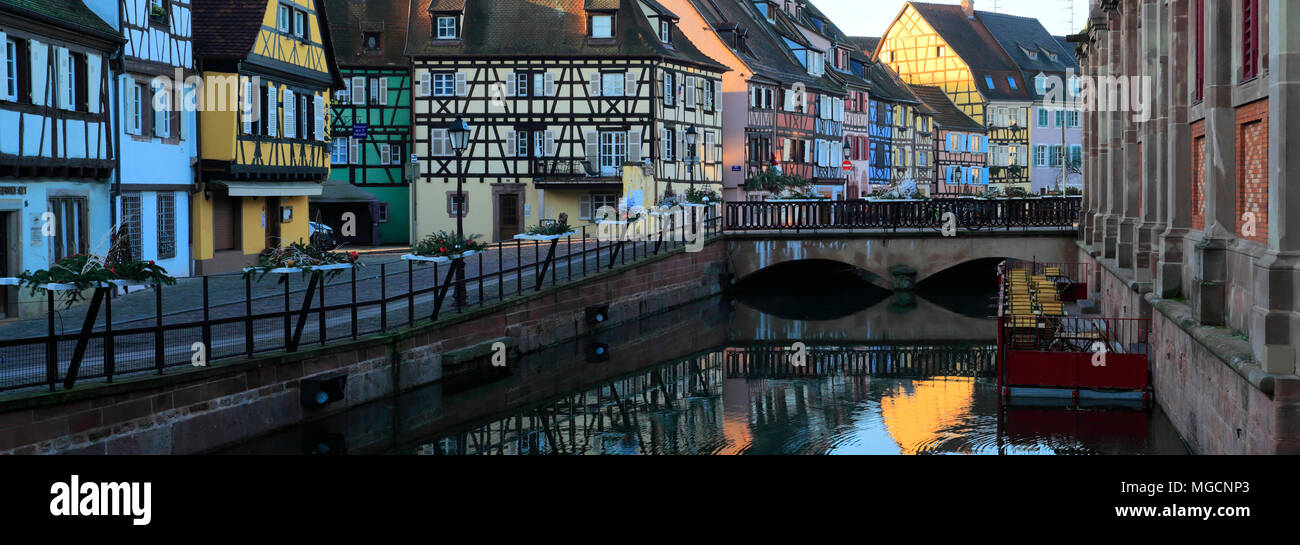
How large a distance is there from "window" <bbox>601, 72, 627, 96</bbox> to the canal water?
48.0ft

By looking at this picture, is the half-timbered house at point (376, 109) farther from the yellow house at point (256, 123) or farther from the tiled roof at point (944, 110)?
the tiled roof at point (944, 110)

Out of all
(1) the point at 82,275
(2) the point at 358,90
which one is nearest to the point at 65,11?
(1) the point at 82,275

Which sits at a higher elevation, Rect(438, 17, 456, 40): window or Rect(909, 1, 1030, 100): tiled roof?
Rect(909, 1, 1030, 100): tiled roof

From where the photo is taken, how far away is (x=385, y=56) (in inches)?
2106

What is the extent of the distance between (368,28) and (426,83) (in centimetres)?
335

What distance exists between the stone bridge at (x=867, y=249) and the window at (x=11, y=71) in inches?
1025

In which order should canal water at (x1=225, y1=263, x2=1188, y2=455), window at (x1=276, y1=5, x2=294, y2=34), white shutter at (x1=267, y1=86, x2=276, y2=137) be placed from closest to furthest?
canal water at (x1=225, y1=263, x2=1188, y2=455), white shutter at (x1=267, y1=86, x2=276, y2=137), window at (x1=276, y1=5, x2=294, y2=34)

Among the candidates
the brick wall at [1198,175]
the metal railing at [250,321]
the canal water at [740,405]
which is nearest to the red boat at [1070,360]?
the canal water at [740,405]

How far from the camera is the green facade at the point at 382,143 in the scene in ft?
175

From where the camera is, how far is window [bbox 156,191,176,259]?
31.8 metres

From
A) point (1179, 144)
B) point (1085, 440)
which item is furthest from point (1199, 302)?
point (1179, 144)

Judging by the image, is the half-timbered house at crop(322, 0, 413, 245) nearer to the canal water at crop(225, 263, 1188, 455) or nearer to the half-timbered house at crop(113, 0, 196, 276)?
the canal water at crop(225, 263, 1188, 455)

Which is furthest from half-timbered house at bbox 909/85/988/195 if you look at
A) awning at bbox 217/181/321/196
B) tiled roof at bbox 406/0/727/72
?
awning at bbox 217/181/321/196

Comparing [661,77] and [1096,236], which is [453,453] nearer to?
[1096,236]
